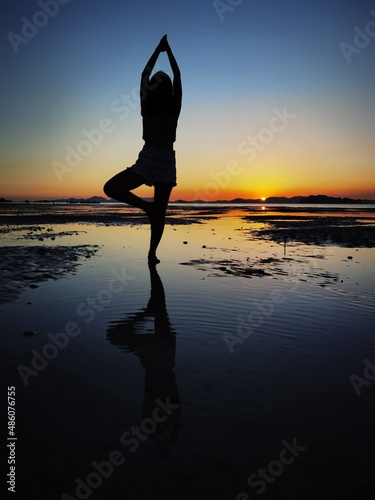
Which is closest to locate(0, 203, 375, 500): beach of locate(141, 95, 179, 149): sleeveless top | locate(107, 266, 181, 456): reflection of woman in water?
locate(107, 266, 181, 456): reflection of woman in water

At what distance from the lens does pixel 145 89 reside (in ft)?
24.7

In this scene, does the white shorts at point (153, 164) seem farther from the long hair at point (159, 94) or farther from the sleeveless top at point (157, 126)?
the long hair at point (159, 94)

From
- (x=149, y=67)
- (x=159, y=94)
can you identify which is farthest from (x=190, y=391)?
(x=149, y=67)

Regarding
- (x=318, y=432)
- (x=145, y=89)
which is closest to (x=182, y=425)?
(x=318, y=432)

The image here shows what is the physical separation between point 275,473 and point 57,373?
5.98 feet

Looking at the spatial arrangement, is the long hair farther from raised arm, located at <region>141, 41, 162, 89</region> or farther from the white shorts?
the white shorts

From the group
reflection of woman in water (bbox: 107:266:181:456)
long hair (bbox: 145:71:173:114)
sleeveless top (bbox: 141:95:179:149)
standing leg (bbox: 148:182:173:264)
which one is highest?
long hair (bbox: 145:71:173:114)

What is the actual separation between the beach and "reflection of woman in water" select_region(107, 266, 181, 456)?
0.05 ft

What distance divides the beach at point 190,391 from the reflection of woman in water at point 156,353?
0.05 ft

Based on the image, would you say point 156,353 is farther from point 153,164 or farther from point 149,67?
point 149,67

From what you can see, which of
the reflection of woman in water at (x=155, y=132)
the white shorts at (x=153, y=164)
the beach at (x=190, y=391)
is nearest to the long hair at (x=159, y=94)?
the reflection of woman in water at (x=155, y=132)

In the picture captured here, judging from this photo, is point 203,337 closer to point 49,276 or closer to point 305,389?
point 305,389

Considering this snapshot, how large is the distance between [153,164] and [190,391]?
5646 millimetres

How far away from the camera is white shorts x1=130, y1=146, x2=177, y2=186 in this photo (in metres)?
7.63
